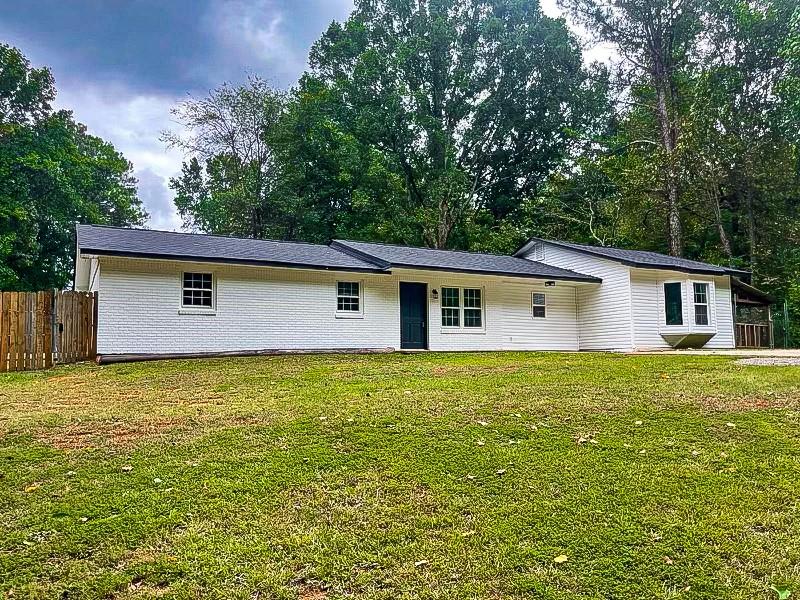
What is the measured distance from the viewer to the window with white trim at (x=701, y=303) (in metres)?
18.2

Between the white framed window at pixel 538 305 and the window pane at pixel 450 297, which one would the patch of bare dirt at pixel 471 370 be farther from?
the white framed window at pixel 538 305

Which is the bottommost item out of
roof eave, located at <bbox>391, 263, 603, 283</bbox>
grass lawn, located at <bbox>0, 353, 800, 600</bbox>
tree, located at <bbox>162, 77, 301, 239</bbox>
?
grass lawn, located at <bbox>0, 353, 800, 600</bbox>

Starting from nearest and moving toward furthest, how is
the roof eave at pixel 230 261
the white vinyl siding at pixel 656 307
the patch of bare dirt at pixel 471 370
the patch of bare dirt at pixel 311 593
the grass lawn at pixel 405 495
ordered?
the patch of bare dirt at pixel 311 593
the grass lawn at pixel 405 495
the patch of bare dirt at pixel 471 370
the roof eave at pixel 230 261
the white vinyl siding at pixel 656 307

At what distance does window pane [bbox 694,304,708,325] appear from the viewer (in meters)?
18.1

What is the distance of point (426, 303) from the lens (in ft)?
55.6

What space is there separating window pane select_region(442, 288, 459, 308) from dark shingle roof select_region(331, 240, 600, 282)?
2.72 ft

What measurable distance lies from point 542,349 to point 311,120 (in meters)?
18.8

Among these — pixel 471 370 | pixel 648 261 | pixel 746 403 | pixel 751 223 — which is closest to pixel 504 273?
pixel 648 261

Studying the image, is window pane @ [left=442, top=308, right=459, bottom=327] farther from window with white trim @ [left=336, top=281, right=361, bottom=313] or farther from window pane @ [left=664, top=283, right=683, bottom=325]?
window pane @ [left=664, top=283, right=683, bottom=325]

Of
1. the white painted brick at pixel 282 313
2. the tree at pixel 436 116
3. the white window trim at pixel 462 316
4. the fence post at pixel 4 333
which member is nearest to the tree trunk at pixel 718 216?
the tree at pixel 436 116

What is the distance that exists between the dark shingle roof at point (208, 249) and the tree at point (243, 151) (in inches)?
543

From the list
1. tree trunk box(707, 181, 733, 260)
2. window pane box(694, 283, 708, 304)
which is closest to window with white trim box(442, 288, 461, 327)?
window pane box(694, 283, 708, 304)

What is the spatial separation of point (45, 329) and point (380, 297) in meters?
8.13

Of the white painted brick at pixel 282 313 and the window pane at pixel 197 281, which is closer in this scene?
the white painted brick at pixel 282 313
